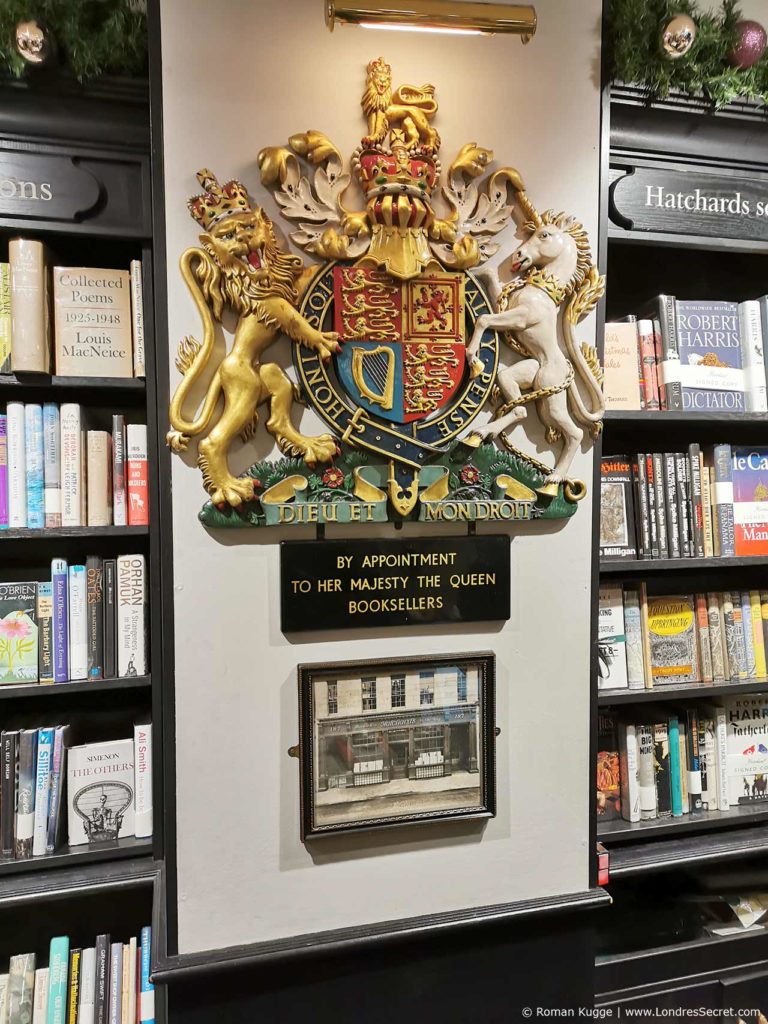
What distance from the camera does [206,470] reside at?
1075 millimetres

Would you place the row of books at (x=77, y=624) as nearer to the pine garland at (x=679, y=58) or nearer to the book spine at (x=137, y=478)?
the book spine at (x=137, y=478)

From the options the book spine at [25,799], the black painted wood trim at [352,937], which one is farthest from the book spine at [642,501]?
the book spine at [25,799]

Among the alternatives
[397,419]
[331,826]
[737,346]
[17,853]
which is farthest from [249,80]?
[17,853]

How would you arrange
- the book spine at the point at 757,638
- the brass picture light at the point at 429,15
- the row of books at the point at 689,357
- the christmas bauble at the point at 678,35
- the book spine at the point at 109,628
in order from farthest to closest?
the book spine at the point at 757,638 → the row of books at the point at 689,357 → the book spine at the point at 109,628 → the christmas bauble at the point at 678,35 → the brass picture light at the point at 429,15

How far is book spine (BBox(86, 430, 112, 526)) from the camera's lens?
48.6 inches

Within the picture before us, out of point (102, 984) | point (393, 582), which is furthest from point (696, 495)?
point (102, 984)

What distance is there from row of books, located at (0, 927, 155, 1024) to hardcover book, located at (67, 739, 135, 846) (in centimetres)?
24

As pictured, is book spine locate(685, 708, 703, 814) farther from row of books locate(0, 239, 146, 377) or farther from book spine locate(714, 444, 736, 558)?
row of books locate(0, 239, 146, 377)

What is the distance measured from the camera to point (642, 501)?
4.48ft

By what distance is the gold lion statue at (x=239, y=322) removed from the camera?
106 centimetres

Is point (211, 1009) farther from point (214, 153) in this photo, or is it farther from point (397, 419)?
point (214, 153)

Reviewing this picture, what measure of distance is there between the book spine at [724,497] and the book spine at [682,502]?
0.31ft

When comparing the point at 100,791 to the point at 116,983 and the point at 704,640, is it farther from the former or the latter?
the point at 704,640

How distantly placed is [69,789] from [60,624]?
0.37m
